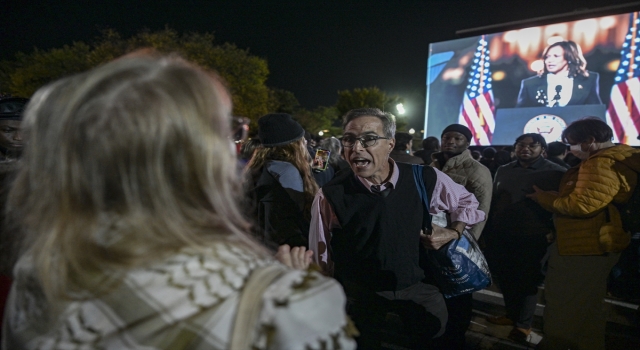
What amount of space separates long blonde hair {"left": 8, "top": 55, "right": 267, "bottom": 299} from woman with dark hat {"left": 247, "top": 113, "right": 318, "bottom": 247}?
2.22 m

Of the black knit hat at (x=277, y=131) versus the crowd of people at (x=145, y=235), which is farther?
the black knit hat at (x=277, y=131)

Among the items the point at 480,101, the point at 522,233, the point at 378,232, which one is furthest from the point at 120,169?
the point at 480,101

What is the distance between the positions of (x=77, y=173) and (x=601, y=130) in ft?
11.9

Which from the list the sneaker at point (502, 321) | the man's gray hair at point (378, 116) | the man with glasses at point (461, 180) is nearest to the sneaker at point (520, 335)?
the sneaker at point (502, 321)

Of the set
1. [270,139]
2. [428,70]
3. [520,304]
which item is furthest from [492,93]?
[270,139]

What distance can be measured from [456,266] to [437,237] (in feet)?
0.71

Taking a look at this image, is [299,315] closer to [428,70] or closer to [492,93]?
[492,93]

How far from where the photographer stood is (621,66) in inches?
493

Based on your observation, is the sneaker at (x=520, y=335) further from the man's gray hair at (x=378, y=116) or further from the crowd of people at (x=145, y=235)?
the crowd of people at (x=145, y=235)

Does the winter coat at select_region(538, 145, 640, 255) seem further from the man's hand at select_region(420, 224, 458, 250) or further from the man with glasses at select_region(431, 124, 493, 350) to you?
the man's hand at select_region(420, 224, 458, 250)

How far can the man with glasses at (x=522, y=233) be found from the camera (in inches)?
158

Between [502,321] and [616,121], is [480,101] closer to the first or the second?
[616,121]

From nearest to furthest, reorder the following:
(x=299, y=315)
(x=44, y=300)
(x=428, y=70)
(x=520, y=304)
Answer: (x=299, y=315) < (x=44, y=300) < (x=520, y=304) < (x=428, y=70)

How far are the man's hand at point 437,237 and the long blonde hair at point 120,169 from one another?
6.09 feet
